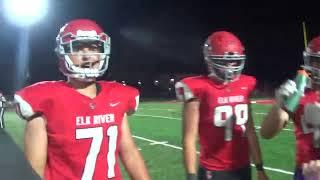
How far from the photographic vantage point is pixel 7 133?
52.4ft

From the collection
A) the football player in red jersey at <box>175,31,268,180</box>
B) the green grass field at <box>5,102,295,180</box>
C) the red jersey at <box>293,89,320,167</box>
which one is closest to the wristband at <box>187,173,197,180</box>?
the football player in red jersey at <box>175,31,268,180</box>

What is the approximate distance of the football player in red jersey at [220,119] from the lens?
3701mm

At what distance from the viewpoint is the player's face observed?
2.79 meters

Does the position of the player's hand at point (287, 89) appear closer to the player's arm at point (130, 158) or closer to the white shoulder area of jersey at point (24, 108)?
the player's arm at point (130, 158)

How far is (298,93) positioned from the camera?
2986mm

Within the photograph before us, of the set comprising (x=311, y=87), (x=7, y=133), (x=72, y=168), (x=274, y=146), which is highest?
(x=311, y=87)

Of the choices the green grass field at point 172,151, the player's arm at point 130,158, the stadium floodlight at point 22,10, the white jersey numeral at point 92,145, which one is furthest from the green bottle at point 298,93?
the stadium floodlight at point 22,10

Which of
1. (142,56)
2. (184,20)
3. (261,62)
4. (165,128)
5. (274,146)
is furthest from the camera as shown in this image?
(142,56)

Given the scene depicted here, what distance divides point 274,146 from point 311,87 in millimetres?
7820

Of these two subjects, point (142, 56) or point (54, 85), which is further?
point (142, 56)

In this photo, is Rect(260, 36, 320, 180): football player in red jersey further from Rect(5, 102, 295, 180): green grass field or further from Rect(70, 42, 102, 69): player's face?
Rect(5, 102, 295, 180): green grass field

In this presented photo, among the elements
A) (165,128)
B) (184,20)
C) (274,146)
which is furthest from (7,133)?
(184,20)

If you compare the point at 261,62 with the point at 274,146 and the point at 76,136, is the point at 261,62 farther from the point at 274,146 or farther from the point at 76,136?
the point at 76,136

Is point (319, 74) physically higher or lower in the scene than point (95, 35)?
lower
